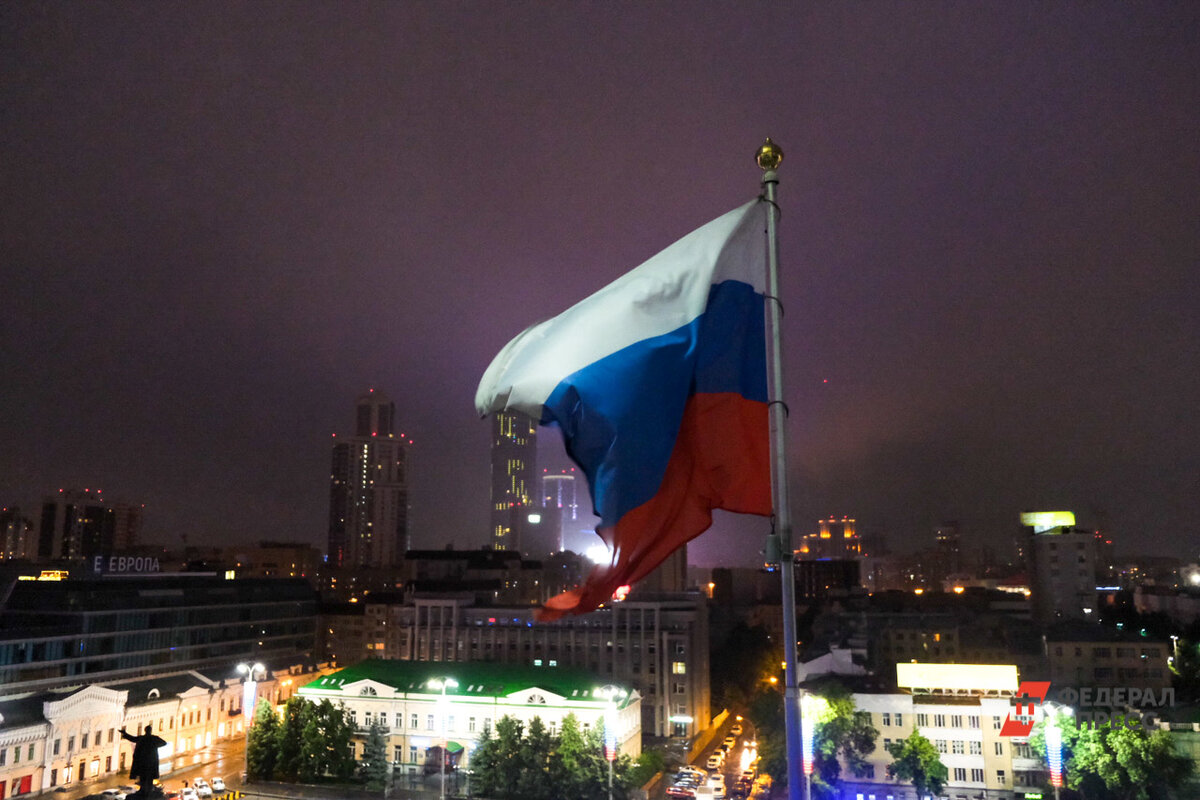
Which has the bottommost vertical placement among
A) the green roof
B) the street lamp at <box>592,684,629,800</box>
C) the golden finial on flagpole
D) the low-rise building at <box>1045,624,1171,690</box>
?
the street lamp at <box>592,684,629,800</box>

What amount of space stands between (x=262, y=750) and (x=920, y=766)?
28367 mm

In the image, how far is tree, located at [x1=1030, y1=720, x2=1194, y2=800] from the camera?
31359mm

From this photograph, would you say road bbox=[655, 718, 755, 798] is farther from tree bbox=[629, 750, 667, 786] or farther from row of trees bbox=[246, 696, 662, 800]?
row of trees bbox=[246, 696, 662, 800]

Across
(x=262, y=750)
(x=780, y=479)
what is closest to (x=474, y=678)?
(x=262, y=750)

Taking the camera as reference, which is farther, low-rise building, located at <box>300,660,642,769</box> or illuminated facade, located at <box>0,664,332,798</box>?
low-rise building, located at <box>300,660,642,769</box>

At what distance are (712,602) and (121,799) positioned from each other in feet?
244

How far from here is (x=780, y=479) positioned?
6.06 metres

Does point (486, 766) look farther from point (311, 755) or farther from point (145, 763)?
point (145, 763)

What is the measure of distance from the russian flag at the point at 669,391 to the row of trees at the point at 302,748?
36005 millimetres

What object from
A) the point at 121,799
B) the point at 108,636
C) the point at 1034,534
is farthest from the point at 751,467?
the point at 1034,534

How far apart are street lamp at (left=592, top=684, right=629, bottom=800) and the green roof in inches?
22.1

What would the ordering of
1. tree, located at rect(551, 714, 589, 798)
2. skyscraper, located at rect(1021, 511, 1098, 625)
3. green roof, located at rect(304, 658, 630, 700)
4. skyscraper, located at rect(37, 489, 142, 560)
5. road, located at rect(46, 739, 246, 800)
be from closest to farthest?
tree, located at rect(551, 714, 589, 798)
road, located at rect(46, 739, 246, 800)
green roof, located at rect(304, 658, 630, 700)
skyscraper, located at rect(1021, 511, 1098, 625)
skyscraper, located at rect(37, 489, 142, 560)

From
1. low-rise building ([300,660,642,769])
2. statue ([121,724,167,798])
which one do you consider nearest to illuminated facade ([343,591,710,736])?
low-rise building ([300,660,642,769])

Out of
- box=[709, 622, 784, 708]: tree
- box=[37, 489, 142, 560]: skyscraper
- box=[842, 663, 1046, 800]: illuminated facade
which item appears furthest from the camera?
box=[37, 489, 142, 560]: skyscraper
